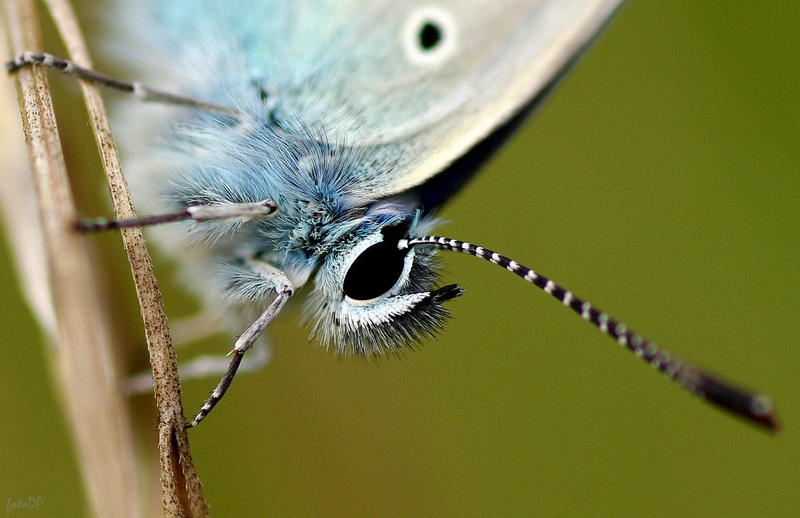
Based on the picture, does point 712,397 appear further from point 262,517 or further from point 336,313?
point 262,517

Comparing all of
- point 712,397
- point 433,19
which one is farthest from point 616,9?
point 712,397

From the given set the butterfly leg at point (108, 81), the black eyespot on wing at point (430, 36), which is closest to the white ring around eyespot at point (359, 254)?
the butterfly leg at point (108, 81)

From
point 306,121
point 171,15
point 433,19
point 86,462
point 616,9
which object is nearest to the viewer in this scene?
point 86,462

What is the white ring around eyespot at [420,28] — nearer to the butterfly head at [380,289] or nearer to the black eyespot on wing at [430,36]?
the black eyespot on wing at [430,36]

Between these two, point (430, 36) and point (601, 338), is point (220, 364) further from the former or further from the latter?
point (601, 338)

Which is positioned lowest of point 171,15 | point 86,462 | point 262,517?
point 262,517

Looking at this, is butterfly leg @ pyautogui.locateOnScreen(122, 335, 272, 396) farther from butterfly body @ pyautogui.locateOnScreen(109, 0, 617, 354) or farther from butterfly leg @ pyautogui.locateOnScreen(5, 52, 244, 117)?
butterfly leg @ pyautogui.locateOnScreen(5, 52, 244, 117)

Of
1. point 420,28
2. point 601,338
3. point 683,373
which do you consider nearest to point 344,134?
point 420,28
